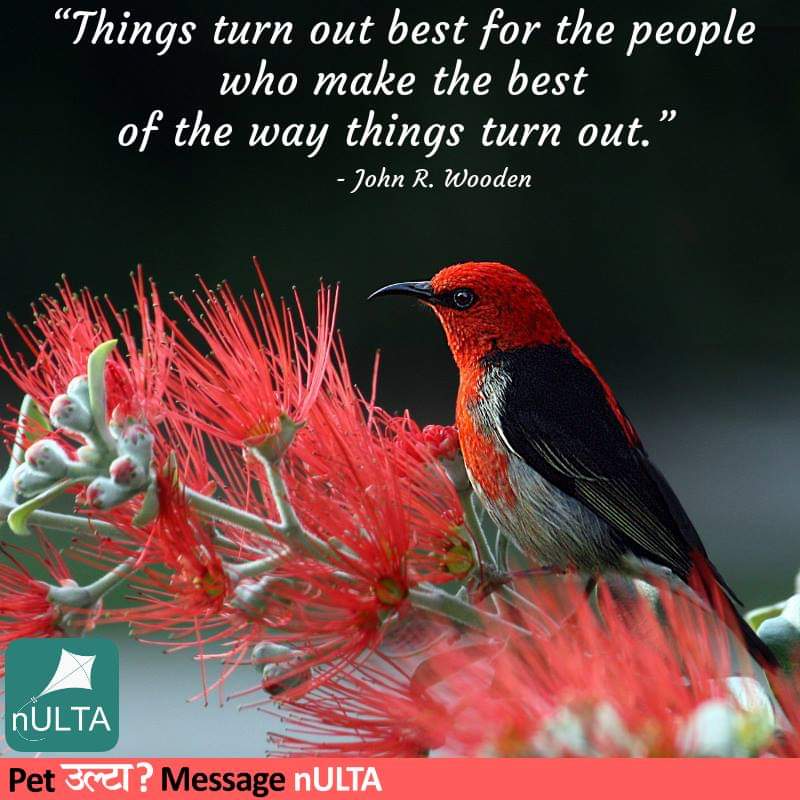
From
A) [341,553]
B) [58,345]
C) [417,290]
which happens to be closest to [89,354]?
[58,345]

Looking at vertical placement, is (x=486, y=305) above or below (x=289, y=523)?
above

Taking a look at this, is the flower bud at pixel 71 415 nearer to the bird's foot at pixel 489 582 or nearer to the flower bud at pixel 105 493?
the flower bud at pixel 105 493

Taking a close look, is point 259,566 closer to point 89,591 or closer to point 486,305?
point 89,591

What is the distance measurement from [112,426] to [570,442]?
13.4 inches

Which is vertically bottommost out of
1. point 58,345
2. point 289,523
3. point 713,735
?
point 713,735

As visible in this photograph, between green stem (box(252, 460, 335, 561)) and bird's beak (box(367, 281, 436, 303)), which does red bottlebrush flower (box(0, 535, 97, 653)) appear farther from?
bird's beak (box(367, 281, 436, 303))

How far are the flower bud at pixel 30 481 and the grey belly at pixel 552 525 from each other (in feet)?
1.07

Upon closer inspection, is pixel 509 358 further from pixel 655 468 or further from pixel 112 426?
pixel 112 426

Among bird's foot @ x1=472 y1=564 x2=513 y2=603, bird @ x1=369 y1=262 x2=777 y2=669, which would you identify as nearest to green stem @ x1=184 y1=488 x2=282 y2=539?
bird's foot @ x1=472 y1=564 x2=513 y2=603

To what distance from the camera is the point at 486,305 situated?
74cm

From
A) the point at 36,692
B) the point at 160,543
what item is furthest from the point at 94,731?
the point at 160,543

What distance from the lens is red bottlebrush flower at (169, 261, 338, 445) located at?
55 centimetres

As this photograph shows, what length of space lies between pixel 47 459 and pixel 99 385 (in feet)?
0.12

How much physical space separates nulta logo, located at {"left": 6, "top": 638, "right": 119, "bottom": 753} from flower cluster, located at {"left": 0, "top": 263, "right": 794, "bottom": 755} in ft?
0.14
